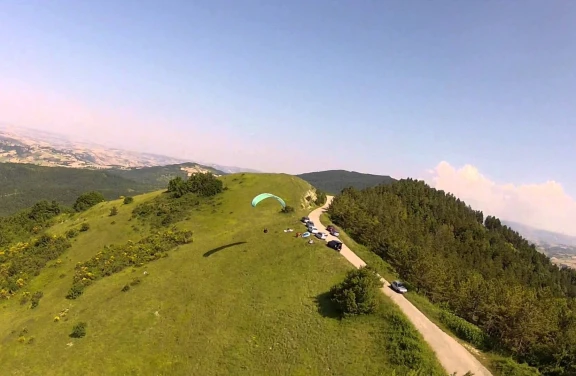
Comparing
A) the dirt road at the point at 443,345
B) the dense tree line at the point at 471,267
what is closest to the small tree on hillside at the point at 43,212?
the dense tree line at the point at 471,267

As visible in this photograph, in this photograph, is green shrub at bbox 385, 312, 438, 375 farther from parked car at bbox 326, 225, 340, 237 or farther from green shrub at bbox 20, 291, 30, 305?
green shrub at bbox 20, 291, 30, 305

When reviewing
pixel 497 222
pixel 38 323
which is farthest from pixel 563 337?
pixel 497 222

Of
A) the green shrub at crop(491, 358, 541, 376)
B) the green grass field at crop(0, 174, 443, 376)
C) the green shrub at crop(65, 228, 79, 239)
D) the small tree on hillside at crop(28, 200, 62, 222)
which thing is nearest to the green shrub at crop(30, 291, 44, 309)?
the green grass field at crop(0, 174, 443, 376)

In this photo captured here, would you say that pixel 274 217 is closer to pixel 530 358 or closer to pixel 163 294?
pixel 163 294

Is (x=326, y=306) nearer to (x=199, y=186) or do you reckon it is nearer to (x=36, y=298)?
(x=36, y=298)

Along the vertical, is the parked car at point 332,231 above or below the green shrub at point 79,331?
above

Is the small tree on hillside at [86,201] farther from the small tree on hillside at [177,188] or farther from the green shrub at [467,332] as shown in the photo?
the green shrub at [467,332]

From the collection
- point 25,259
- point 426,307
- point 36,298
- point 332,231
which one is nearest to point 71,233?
point 25,259
